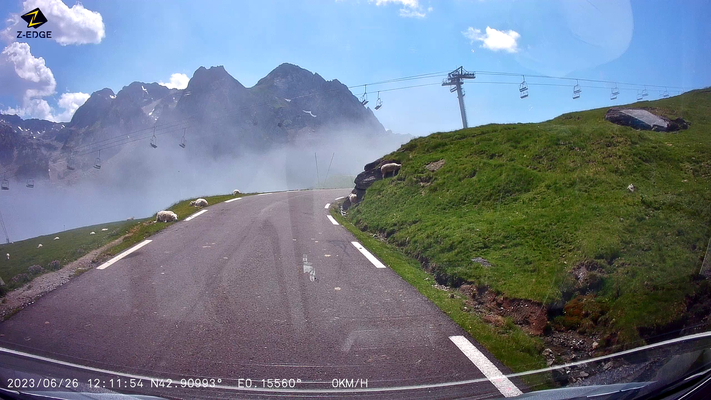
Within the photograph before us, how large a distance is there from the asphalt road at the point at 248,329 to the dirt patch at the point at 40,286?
22 cm

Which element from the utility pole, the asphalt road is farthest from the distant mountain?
the asphalt road

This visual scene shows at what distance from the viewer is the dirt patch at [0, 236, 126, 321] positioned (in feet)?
19.0

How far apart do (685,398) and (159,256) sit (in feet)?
29.0

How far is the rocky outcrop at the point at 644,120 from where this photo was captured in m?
16.8

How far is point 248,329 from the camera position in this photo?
495 centimetres

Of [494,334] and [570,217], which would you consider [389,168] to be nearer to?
[570,217]

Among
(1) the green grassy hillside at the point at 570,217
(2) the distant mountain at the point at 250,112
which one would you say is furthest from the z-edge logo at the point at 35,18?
(2) the distant mountain at the point at 250,112

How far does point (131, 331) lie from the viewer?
4.87 m

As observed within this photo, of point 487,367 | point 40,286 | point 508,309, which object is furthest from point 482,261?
point 40,286

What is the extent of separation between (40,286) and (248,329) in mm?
4416

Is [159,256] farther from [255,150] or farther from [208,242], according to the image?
[255,150]

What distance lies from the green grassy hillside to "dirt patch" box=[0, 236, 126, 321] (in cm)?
677

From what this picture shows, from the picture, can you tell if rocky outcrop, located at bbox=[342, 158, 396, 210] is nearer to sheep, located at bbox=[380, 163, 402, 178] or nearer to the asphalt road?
sheep, located at bbox=[380, 163, 402, 178]

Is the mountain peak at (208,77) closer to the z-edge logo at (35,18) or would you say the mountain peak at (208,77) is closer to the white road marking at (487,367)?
the z-edge logo at (35,18)
